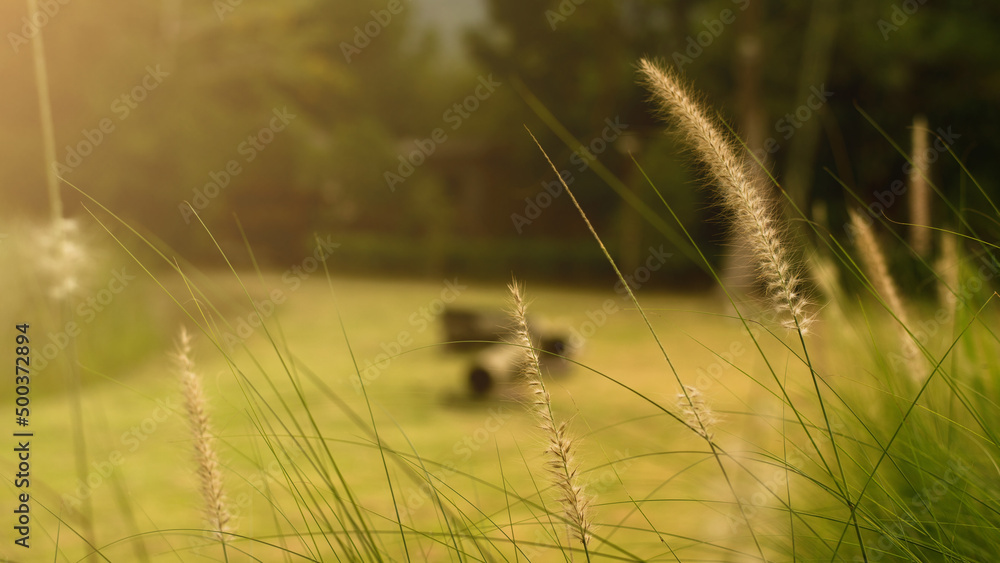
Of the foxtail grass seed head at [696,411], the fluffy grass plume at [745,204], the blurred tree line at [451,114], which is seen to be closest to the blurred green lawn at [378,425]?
the foxtail grass seed head at [696,411]

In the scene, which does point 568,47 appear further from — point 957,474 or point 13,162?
point 957,474

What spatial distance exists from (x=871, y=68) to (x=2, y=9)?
11.4 metres

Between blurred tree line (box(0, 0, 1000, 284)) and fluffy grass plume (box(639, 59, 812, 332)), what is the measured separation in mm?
8360

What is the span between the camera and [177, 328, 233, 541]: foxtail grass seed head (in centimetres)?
83

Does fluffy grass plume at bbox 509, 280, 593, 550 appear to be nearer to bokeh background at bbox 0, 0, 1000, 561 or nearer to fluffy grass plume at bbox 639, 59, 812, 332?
fluffy grass plume at bbox 639, 59, 812, 332

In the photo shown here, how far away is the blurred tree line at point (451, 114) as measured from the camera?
10.8 meters

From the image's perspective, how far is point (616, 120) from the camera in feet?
37.8

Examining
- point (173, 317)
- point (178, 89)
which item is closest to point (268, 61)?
point (178, 89)

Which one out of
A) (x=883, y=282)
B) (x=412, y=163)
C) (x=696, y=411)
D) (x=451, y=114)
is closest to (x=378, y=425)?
(x=883, y=282)

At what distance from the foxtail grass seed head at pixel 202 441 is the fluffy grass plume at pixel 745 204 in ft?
1.96

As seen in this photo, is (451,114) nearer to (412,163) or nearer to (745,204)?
(412,163)

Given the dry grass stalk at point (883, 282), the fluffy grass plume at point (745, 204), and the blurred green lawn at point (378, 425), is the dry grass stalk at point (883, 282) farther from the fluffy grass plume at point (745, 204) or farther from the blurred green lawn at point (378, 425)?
the fluffy grass plume at point (745, 204)

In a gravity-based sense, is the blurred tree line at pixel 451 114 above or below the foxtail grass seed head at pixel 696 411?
above

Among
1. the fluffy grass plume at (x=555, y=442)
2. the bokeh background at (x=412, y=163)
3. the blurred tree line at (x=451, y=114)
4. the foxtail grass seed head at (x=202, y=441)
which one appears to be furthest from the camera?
the blurred tree line at (x=451, y=114)
